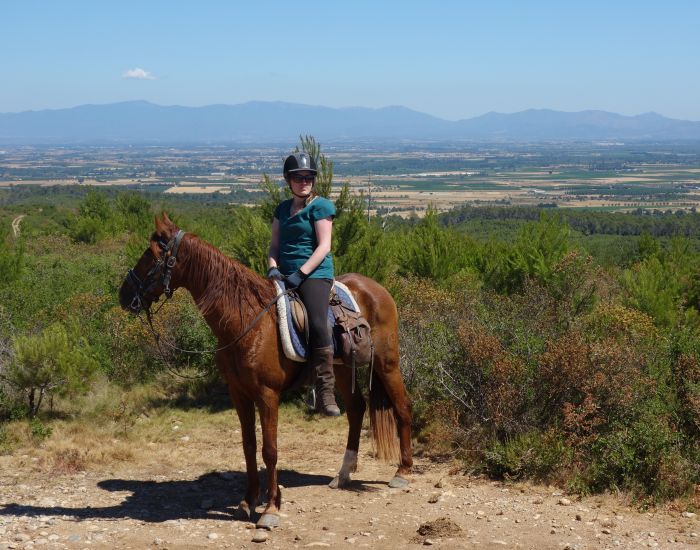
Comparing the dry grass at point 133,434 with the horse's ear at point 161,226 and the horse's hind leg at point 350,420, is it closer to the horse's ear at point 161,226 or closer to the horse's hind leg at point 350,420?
the horse's hind leg at point 350,420

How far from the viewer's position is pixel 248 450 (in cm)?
626

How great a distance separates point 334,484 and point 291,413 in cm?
269

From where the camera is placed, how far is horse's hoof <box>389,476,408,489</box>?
267 inches

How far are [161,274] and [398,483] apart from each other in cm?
299

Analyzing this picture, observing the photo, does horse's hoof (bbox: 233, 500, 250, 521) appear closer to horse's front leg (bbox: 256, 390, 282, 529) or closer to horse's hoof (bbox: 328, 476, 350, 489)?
horse's front leg (bbox: 256, 390, 282, 529)

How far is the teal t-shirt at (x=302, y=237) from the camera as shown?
605 cm

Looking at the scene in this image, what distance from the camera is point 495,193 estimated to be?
129 m

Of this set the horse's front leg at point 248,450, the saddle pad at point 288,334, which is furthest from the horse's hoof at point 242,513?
the saddle pad at point 288,334

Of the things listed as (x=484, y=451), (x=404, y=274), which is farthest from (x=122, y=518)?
(x=404, y=274)

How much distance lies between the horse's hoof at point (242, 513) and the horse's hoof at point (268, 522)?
0.90 feet

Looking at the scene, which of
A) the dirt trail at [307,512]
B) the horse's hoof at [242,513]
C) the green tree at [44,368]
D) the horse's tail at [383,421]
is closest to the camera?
the dirt trail at [307,512]

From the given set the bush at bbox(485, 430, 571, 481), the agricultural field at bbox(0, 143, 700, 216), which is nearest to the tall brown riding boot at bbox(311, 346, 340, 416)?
the bush at bbox(485, 430, 571, 481)

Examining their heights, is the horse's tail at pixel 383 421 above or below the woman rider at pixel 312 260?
below

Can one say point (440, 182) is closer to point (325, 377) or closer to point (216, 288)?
point (325, 377)
